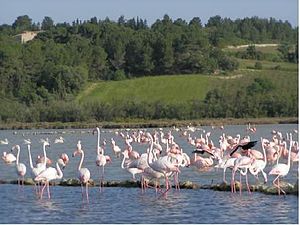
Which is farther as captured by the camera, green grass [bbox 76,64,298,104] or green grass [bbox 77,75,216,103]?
green grass [bbox 76,64,298,104]

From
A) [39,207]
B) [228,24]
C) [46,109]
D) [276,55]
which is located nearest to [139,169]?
[39,207]

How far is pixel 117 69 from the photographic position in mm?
96125

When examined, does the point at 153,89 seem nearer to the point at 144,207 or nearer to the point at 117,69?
the point at 117,69

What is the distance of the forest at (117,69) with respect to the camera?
70.9 m

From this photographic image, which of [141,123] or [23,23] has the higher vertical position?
[23,23]

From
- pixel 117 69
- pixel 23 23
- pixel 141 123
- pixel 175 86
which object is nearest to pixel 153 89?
pixel 175 86

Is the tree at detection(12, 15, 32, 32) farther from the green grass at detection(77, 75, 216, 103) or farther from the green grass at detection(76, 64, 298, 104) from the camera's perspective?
the green grass at detection(76, 64, 298, 104)

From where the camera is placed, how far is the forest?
70938mm

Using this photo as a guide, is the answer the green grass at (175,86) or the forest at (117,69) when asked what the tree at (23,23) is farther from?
the green grass at (175,86)

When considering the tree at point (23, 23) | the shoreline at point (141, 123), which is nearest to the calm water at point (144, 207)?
the shoreline at point (141, 123)

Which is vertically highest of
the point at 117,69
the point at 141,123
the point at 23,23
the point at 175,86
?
the point at 23,23

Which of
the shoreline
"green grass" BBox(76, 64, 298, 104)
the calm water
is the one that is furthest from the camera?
"green grass" BBox(76, 64, 298, 104)

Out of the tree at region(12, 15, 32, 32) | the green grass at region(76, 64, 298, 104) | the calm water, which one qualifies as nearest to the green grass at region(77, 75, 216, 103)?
the green grass at region(76, 64, 298, 104)

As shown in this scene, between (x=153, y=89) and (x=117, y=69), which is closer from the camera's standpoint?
(x=153, y=89)
